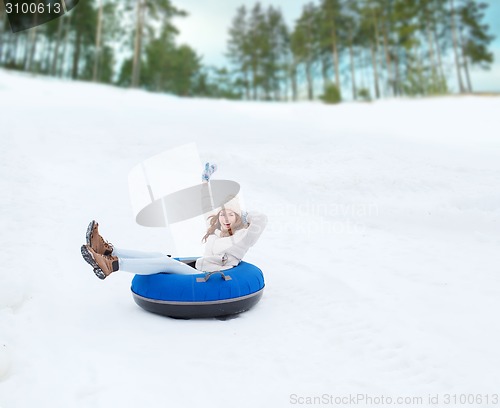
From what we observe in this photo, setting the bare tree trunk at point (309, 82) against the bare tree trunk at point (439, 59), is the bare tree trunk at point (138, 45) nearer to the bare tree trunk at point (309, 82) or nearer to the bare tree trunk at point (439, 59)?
the bare tree trunk at point (309, 82)

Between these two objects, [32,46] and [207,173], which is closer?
[207,173]

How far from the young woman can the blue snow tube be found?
144 mm

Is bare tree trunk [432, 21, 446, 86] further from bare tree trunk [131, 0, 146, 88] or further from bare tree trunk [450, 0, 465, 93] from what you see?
bare tree trunk [131, 0, 146, 88]

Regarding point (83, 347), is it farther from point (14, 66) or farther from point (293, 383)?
point (14, 66)

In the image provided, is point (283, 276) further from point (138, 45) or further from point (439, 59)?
point (439, 59)

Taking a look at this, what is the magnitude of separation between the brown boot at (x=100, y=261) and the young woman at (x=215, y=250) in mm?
11

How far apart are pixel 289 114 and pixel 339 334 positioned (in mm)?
14825

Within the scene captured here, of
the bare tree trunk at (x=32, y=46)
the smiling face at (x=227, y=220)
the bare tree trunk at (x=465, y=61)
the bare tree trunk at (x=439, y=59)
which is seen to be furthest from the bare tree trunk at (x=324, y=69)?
the smiling face at (x=227, y=220)

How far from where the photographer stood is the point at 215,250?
13.0ft

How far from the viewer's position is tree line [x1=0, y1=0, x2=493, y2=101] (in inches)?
947

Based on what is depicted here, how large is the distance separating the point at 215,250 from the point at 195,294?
0.62 metres

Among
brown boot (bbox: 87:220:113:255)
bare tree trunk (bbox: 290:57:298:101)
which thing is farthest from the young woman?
bare tree trunk (bbox: 290:57:298:101)

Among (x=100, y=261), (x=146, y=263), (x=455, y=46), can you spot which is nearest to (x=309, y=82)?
(x=455, y=46)

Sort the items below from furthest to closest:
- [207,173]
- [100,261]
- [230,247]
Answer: [207,173]
[230,247]
[100,261]
